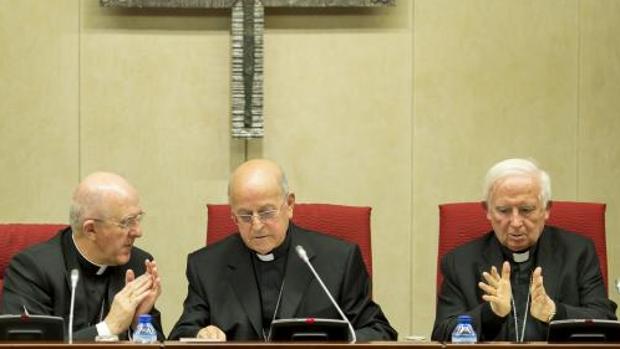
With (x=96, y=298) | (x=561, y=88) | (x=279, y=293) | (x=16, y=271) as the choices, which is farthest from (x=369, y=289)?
(x=561, y=88)

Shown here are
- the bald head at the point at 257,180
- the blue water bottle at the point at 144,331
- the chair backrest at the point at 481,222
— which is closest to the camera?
the blue water bottle at the point at 144,331

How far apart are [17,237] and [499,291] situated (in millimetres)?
1968

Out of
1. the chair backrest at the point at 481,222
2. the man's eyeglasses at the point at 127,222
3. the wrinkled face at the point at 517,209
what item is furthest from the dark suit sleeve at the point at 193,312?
the wrinkled face at the point at 517,209

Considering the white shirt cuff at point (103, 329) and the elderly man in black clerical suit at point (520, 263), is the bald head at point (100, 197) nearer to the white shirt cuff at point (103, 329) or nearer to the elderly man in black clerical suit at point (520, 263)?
the white shirt cuff at point (103, 329)

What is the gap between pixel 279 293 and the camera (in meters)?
4.99

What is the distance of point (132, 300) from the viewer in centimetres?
460

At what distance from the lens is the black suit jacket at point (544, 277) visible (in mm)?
4789

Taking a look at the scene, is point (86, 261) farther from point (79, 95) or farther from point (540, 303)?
point (540, 303)

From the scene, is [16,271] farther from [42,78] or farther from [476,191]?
[476,191]

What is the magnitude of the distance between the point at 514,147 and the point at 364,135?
0.76 m

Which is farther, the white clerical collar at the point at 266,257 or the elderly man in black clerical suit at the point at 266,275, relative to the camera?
the white clerical collar at the point at 266,257

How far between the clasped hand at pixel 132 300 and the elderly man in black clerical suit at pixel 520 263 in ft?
3.66

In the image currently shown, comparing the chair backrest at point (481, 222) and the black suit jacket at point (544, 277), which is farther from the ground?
the chair backrest at point (481, 222)

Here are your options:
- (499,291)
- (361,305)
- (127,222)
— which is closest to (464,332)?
(499,291)
